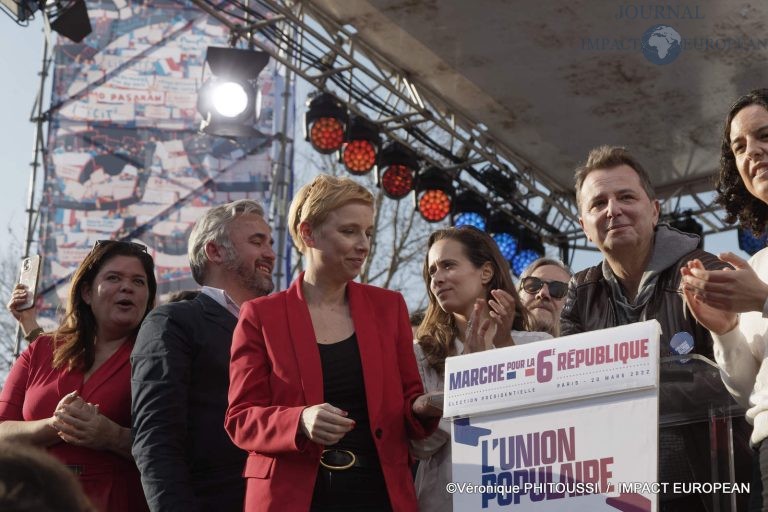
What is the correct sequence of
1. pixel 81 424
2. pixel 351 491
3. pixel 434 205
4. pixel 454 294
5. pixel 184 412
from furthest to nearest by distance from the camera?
pixel 434 205 → pixel 454 294 → pixel 81 424 → pixel 184 412 → pixel 351 491

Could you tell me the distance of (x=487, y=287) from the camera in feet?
13.7

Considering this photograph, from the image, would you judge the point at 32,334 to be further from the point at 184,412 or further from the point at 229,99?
the point at 229,99

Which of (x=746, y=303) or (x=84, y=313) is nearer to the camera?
(x=746, y=303)

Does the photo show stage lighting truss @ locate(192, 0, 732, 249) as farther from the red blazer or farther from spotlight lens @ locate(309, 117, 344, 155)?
the red blazer

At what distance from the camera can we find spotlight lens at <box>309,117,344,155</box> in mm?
8477

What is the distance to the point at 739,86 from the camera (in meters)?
8.41

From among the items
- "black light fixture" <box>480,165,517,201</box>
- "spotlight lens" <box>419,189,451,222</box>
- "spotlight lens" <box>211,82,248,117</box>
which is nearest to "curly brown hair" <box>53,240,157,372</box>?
"spotlight lens" <box>211,82,248,117</box>

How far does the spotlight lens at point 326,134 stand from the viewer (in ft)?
27.8

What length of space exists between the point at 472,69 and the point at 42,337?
4797mm

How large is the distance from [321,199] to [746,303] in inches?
51.9

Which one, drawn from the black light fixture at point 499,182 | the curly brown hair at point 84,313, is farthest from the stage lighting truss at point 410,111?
the curly brown hair at point 84,313

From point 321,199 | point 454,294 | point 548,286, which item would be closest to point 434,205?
point 548,286

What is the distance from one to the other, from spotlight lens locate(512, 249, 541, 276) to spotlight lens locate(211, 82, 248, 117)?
359 centimetres

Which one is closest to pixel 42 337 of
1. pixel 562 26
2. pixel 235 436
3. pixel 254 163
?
pixel 235 436
